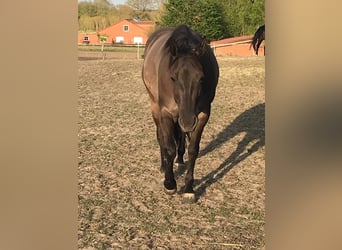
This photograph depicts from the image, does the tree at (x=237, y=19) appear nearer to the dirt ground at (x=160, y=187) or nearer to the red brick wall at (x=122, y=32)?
the dirt ground at (x=160, y=187)

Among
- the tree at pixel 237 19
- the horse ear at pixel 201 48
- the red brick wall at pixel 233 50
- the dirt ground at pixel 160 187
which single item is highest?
the tree at pixel 237 19

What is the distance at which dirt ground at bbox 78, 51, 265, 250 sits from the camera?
93.7 inches

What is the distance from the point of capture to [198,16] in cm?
1658

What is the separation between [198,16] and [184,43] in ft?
47.4

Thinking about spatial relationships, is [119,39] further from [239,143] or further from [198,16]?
[239,143]

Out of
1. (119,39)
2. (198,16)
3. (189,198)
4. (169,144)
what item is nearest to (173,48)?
(169,144)

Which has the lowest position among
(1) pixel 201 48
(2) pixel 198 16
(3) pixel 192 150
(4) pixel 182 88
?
(3) pixel 192 150

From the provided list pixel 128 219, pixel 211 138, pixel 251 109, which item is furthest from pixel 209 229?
pixel 251 109

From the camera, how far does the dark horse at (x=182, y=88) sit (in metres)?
2.47

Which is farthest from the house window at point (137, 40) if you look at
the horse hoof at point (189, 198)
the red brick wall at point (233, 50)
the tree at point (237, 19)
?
the horse hoof at point (189, 198)

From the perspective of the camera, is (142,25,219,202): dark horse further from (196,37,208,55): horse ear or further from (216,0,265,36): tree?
(216,0,265,36): tree

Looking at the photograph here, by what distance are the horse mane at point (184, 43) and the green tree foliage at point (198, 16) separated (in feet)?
39.6

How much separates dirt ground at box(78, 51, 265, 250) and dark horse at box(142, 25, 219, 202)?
252 millimetres
